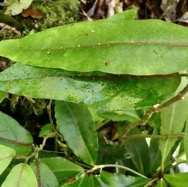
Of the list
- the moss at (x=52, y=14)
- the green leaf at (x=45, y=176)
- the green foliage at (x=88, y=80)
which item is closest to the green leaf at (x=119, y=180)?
the green foliage at (x=88, y=80)

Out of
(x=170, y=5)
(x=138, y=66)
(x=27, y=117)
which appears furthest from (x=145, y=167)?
(x=170, y=5)

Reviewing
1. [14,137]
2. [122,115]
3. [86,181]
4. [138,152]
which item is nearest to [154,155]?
[138,152]

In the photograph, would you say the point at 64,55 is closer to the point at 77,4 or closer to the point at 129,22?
the point at 129,22

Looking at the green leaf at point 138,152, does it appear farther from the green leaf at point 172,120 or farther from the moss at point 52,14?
the moss at point 52,14

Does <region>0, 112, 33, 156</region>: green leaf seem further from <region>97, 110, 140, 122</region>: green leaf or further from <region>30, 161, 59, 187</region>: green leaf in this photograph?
<region>97, 110, 140, 122</region>: green leaf

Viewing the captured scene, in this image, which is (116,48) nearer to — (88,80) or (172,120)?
(88,80)

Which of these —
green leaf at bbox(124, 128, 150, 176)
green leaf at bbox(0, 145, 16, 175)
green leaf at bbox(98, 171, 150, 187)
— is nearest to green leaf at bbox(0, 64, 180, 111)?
green leaf at bbox(0, 145, 16, 175)
